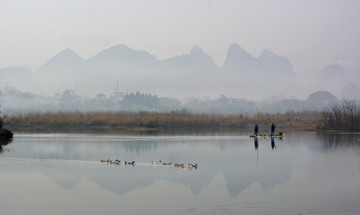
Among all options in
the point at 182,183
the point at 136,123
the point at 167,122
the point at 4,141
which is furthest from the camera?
the point at 167,122

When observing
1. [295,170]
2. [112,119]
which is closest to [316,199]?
[295,170]

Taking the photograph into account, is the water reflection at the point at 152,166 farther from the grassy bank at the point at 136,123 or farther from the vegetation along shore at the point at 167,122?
the grassy bank at the point at 136,123

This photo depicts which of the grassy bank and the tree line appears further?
the grassy bank

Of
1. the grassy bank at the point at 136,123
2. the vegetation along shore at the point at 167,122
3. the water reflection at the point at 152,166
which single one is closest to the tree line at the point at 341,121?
the vegetation along shore at the point at 167,122

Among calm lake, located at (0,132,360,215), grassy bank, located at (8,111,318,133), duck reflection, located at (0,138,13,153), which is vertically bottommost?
calm lake, located at (0,132,360,215)

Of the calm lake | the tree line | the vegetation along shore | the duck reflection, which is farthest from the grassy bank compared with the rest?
the calm lake

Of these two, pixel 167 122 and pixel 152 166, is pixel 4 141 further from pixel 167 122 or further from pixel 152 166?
pixel 167 122

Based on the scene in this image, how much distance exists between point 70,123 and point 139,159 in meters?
47.7

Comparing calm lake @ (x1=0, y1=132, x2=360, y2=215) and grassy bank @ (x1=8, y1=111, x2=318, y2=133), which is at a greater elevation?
grassy bank @ (x1=8, y1=111, x2=318, y2=133)

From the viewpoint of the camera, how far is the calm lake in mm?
14742

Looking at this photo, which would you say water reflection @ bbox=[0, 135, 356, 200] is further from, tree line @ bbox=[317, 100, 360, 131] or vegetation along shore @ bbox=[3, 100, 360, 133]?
vegetation along shore @ bbox=[3, 100, 360, 133]

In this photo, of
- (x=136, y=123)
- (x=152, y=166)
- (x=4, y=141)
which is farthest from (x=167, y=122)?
(x=152, y=166)

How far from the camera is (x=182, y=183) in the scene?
62.8 feet

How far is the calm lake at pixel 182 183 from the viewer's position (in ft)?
48.4
